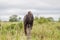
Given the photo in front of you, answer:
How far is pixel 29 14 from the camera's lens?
17.7 feet

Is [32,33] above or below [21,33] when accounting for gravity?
below

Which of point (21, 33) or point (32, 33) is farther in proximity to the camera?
Result: point (32, 33)

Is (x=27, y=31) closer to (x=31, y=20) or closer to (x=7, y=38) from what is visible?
(x=31, y=20)

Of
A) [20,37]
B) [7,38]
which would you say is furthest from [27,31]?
[7,38]

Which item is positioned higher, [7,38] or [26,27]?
[26,27]

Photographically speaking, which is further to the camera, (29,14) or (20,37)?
(20,37)

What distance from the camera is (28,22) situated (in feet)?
18.1

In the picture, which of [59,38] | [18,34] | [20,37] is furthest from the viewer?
[59,38]

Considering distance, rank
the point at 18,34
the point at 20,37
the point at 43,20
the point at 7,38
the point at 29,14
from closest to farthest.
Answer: the point at 29,14
the point at 18,34
the point at 20,37
the point at 7,38
the point at 43,20

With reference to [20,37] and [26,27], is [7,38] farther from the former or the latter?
[26,27]

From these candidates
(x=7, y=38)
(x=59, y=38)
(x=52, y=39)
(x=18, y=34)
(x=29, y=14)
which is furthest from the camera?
(x=59, y=38)

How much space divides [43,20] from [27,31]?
2168 centimetres

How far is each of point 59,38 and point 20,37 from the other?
412 centimetres

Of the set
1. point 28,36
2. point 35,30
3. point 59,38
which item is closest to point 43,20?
point 35,30
